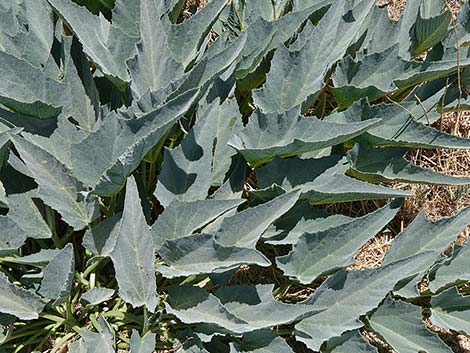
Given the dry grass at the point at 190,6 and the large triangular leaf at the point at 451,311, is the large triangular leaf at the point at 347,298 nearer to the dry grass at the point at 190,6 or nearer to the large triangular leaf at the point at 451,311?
the large triangular leaf at the point at 451,311

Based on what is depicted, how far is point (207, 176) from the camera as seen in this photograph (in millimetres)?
1254

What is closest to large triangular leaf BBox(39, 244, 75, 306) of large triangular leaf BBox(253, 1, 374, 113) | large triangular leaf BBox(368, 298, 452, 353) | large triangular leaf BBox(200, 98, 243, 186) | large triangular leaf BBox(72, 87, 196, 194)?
large triangular leaf BBox(72, 87, 196, 194)

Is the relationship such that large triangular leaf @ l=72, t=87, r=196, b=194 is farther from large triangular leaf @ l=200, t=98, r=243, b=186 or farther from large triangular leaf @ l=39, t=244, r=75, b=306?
large triangular leaf @ l=200, t=98, r=243, b=186

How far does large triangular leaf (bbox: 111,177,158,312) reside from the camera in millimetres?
1083

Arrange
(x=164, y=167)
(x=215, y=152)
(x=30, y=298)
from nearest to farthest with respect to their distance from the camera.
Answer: (x=30, y=298) < (x=164, y=167) < (x=215, y=152)

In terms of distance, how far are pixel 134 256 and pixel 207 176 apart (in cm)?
22

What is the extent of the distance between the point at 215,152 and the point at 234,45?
221 millimetres

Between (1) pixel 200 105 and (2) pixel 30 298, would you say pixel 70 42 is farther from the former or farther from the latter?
(2) pixel 30 298

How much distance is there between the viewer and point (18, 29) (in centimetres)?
131

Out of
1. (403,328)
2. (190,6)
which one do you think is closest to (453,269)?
(403,328)

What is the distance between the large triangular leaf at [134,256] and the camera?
1.08 metres

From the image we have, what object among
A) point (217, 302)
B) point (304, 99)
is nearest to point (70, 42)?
point (304, 99)

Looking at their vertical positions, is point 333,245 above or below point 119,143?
below

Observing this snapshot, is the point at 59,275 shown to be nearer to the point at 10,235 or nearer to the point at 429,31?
the point at 10,235
